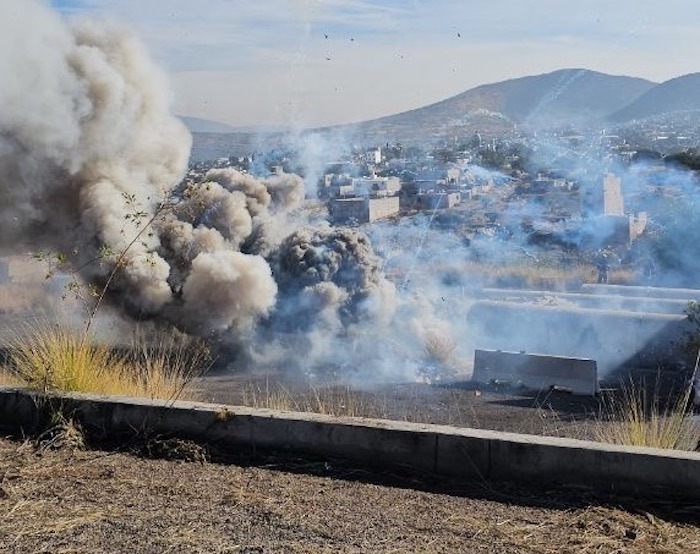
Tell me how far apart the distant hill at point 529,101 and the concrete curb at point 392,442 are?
3622cm

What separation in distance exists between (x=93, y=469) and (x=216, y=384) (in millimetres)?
6152

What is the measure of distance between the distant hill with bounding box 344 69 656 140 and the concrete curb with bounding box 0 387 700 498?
3622 centimetres

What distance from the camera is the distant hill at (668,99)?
40531mm

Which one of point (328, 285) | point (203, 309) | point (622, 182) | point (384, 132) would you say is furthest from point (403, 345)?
point (384, 132)

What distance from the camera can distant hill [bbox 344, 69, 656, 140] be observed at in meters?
50.6

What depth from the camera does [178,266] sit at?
1465 centimetres

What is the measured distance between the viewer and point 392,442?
188 inches

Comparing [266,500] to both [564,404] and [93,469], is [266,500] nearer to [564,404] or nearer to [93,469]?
[93,469]

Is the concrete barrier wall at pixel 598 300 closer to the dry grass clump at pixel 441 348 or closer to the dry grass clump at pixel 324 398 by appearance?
the dry grass clump at pixel 441 348

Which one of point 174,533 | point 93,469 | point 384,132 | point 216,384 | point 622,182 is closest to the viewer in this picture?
point 174,533

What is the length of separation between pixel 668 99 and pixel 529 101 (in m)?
9.56

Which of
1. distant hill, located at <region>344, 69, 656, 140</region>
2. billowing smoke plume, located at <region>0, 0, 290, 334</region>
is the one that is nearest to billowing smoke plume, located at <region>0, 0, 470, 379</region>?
billowing smoke plume, located at <region>0, 0, 290, 334</region>

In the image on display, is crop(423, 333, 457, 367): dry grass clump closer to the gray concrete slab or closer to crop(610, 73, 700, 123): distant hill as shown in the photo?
the gray concrete slab

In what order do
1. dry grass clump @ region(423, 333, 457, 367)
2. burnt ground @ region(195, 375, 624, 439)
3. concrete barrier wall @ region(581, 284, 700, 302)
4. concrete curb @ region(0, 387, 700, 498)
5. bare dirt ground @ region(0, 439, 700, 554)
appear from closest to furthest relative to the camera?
bare dirt ground @ region(0, 439, 700, 554)
concrete curb @ region(0, 387, 700, 498)
burnt ground @ region(195, 375, 624, 439)
dry grass clump @ region(423, 333, 457, 367)
concrete barrier wall @ region(581, 284, 700, 302)
